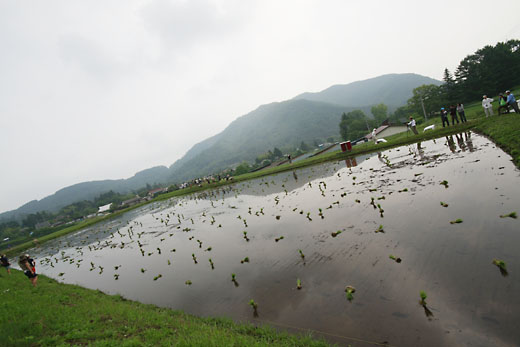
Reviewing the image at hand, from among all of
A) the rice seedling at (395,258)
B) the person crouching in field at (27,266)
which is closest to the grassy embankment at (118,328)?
the rice seedling at (395,258)

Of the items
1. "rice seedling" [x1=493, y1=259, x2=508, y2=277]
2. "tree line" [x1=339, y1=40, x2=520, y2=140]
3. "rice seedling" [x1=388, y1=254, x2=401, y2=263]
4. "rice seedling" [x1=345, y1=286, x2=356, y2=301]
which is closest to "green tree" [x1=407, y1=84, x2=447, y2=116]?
"tree line" [x1=339, y1=40, x2=520, y2=140]

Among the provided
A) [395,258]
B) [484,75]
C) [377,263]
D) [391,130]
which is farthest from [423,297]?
[484,75]

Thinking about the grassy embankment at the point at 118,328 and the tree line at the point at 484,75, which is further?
the tree line at the point at 484,75

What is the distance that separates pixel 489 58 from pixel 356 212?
85.6m

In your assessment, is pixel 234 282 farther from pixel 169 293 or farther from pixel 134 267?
pixel 134 267

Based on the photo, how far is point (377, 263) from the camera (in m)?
8.30

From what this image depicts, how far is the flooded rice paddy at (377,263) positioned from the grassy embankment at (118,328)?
31.8 inches

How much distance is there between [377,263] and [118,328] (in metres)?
9.74

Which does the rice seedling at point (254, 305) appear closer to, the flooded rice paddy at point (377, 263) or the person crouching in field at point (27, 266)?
the flooded rice paddy at point (377, 263)

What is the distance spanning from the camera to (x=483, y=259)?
21.6 ft

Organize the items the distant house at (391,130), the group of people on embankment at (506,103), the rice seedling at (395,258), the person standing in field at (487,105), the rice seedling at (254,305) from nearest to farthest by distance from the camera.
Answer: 1. the rice seedling at (395,258)
2. the rice seedling at (254,305)
3. the group of people on embankment at (506,103)
4. the person standing in field at (487,105)
5. the distant house at (391,130)

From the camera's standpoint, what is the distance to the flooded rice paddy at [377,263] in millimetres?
5562

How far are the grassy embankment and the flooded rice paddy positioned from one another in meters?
0.81

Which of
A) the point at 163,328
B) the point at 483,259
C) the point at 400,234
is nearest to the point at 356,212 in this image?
the point at 400,234
